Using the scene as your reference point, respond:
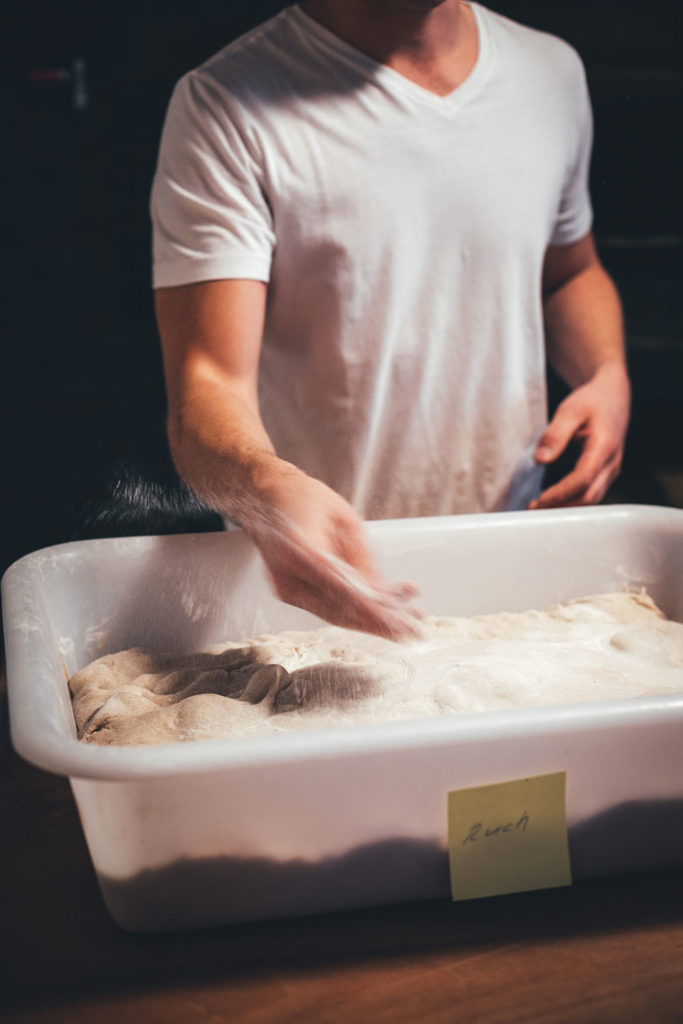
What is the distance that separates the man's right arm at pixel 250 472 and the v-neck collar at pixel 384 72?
230 mm

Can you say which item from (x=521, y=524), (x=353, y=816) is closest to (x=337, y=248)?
(x=521, y=524)

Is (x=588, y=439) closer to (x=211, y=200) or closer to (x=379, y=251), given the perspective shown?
(x=379, y=251)

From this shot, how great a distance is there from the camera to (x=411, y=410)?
85 centimetres

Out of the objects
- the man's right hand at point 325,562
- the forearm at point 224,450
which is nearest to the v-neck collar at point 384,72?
the forearm at point 224,450

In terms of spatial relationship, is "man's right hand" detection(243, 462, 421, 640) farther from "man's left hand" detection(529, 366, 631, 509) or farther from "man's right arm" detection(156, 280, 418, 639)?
"man's left hand" detection(529, 366, 631, 509)

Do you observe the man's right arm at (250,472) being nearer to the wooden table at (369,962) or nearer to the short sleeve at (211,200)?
the short sleeve at (211,200)

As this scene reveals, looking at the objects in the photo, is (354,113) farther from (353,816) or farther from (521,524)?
(353,816)

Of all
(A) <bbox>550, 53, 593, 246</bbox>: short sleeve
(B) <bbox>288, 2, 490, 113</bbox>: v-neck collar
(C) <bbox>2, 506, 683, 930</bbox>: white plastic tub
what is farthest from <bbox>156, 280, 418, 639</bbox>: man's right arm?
(A) <bbox>550, 53, 593, 246</bbox>: short sleeve

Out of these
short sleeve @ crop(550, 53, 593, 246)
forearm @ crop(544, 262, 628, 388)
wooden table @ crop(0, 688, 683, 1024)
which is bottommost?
wooden table @ crop(0, 688, 683, 1024)

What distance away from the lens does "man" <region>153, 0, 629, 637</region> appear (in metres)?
0.74

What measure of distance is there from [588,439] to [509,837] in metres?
0.51

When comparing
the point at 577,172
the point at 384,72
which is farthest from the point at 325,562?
the point at 577,172

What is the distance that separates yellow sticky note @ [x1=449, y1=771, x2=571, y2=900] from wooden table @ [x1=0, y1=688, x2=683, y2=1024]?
0.01 meters

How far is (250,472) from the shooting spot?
586 millimetres
